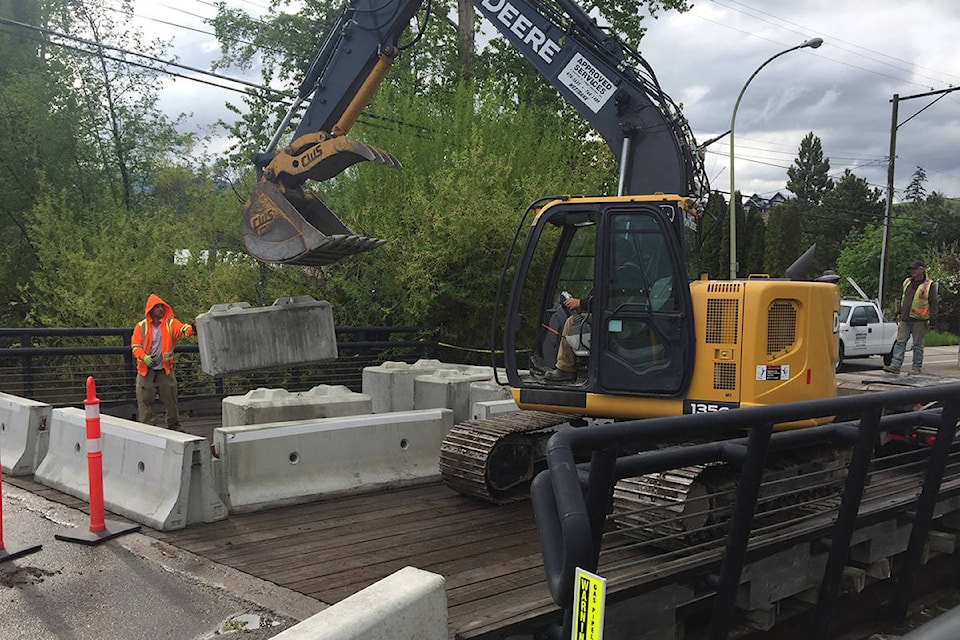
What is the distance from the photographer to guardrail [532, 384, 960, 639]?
2217mm

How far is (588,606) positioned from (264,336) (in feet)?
21.7

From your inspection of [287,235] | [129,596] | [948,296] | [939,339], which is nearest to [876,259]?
[948,296]

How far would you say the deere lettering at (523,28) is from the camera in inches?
313

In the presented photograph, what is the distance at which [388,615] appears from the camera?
9.12 ft

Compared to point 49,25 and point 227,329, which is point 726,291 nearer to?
point 227,329

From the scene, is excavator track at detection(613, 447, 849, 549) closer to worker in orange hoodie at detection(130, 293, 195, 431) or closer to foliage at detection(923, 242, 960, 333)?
worker in orange hoodie at detection(130, 293, 195, 431)

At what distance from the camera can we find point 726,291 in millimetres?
5746

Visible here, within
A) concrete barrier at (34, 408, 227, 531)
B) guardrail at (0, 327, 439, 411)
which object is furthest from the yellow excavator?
guardrail at (0, 327, 439, 411)

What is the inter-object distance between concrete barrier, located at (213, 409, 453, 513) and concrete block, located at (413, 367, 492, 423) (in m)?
1.58

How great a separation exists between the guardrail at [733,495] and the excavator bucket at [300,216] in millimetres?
3831

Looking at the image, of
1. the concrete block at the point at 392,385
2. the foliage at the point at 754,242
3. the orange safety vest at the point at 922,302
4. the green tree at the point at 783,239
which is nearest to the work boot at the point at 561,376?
the concrete block at the point at 392,385

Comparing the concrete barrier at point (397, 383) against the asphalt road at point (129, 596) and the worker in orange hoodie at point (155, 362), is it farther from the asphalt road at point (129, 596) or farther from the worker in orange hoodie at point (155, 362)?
the asphalt road at point (129, 596)

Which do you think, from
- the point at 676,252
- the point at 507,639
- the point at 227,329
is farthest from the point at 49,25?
the point at 507,639

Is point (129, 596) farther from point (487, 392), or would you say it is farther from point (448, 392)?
point (448, 392)
